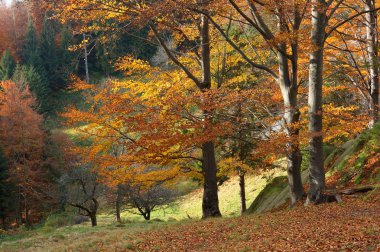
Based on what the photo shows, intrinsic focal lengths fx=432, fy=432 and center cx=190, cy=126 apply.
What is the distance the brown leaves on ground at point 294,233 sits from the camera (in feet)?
21.1

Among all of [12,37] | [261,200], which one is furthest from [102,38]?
[12,37]

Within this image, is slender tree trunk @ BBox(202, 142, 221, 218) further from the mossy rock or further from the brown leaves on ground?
the brown leaves on ground

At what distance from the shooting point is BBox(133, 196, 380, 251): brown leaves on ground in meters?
6.43

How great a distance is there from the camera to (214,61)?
61.5 ft

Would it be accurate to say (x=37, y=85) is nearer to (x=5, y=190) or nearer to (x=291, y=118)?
(x=5, y=190)

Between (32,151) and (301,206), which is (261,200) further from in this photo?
(32,151)

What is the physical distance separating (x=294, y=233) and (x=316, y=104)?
3907 millimetres

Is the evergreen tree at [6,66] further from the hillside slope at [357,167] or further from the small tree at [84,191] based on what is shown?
the hillside slope at [357,167]

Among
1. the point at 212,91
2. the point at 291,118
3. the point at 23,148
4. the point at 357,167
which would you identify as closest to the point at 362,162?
the point at 357,167

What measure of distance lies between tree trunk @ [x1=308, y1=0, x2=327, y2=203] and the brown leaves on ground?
0.66 m

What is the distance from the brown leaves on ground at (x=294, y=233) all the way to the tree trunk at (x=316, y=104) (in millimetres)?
662

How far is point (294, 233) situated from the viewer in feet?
25.1

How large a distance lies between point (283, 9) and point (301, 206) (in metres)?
4.95

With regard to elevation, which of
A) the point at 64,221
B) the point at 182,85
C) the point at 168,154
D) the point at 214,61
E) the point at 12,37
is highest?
the point at 12,37
